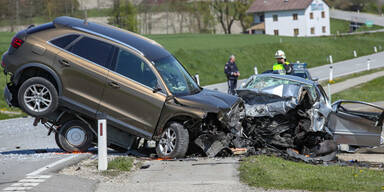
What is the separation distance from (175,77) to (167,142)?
51.5 inches

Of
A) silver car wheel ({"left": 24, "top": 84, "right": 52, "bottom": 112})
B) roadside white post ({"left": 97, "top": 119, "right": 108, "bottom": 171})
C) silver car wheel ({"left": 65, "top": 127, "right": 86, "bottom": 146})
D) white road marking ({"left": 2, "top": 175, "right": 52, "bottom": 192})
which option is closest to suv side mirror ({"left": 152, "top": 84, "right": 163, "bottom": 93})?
roadside white post ({"left": 97, "top": 119, "right": 108, "bottom": 171})

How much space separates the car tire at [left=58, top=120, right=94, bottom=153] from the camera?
36.1ft

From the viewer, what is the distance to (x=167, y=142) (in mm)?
10758

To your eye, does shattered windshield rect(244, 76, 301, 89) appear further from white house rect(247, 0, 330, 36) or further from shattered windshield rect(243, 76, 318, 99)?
white house rect(247, 0, 330, 36)

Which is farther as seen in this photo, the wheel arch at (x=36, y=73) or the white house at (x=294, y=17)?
the white house at (x=294, y=17)

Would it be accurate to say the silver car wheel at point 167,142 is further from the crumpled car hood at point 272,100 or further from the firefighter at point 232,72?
the firefighter at point 232,72

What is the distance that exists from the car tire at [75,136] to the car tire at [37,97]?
532 millimetres

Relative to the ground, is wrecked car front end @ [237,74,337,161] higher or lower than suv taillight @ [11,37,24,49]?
lower

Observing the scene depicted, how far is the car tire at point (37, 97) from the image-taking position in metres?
10.7

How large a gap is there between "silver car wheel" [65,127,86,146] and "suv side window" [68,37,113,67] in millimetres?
1330

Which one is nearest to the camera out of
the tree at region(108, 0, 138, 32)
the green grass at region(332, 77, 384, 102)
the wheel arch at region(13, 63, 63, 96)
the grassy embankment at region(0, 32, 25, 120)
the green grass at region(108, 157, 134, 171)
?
the green grass at region(108, 157, 134, 171)

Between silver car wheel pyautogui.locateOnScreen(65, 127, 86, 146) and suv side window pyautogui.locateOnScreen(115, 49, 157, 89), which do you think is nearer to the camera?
suv side window pyautogui.locateOnScreen(115, 49, 157, 89)

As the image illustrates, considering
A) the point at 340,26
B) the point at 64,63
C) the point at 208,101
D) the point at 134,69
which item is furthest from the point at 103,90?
the point at 340,26

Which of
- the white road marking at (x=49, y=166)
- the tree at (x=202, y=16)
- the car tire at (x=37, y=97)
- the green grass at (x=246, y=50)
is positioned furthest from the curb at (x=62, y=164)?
the tree at (x=202, y=16)
